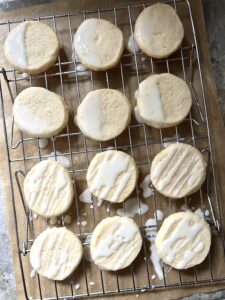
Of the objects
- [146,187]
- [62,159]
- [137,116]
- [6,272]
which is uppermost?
[137,116]

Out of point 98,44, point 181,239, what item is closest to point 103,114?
point 98,44

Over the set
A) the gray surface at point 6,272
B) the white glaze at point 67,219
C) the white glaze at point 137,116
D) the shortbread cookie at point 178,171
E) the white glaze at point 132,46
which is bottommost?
the gray surface at point 6,272

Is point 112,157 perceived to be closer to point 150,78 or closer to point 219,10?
point 150,78

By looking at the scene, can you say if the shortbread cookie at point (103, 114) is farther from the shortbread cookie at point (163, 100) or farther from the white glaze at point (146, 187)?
the white glaze at point (146, 187)

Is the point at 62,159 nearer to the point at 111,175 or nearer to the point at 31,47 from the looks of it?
the point at 111,175

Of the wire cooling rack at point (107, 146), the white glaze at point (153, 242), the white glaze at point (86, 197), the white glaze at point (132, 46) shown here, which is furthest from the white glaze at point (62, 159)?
the white glaze at point (132, 46)

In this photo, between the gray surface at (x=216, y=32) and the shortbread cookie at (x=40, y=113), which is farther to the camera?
the gray surface at (x=216, y=32)

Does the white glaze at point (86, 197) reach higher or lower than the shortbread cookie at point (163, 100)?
lower

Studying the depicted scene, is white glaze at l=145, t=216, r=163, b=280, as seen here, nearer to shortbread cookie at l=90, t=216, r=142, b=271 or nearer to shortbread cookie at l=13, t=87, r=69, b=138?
shortbread cookie at l=90, t=216, r=142, b=271
